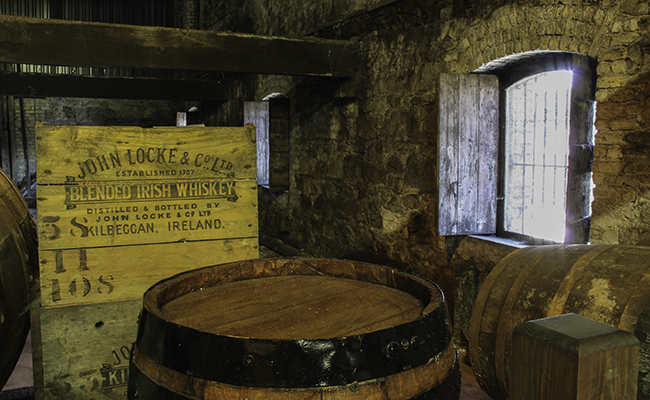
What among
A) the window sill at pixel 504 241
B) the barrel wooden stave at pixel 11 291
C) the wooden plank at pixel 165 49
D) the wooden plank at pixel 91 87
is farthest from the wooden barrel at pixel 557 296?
the wooden plank at pixel 91 87

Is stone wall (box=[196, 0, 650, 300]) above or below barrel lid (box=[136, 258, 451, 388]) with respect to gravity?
above

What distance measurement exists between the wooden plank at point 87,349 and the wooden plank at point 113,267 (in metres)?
0.06

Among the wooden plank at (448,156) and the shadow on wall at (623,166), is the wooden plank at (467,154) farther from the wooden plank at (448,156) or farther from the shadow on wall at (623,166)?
the shadow on wall at (623,166)

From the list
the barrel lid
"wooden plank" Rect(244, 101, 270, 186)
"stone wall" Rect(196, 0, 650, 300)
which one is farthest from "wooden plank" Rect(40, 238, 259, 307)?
"wooden plank" Rect(244, 101, 270, 186)

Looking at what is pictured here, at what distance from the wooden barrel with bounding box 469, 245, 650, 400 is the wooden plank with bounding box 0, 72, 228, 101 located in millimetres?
6608

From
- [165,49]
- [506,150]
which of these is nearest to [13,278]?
[165,49]

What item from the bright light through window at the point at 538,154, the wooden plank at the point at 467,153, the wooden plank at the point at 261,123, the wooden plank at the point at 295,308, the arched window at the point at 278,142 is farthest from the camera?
the wooden plank at the point at 261,123

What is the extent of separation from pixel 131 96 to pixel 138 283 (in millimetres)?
5834

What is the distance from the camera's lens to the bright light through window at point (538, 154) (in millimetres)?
3549

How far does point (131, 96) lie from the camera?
755 centimetres

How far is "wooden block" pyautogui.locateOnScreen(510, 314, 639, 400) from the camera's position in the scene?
96 cm

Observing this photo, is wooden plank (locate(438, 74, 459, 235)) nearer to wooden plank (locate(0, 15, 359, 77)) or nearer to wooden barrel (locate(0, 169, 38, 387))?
wooden plank (locate(0, 15, 359, 77))

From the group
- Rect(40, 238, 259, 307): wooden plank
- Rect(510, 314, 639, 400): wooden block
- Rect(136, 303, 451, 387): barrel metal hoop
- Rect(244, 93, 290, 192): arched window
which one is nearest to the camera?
Rect(510, 314, 639, 400): wooden block

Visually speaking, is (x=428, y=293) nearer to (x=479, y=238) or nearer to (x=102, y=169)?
(x=102, y=169)
